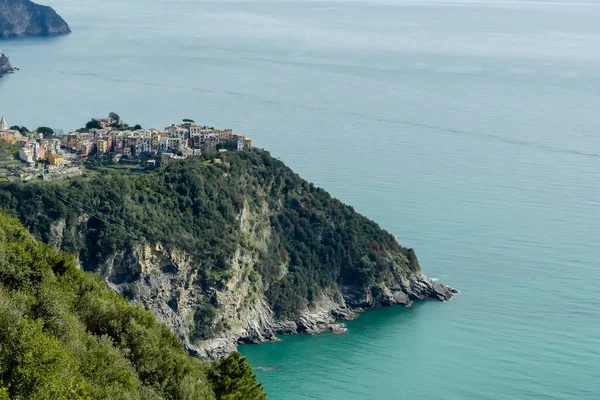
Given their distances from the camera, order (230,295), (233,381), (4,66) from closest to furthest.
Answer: (233,381) → (230,295) → (4,66)

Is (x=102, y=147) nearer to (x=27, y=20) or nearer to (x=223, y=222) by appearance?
(x=223, y=222)

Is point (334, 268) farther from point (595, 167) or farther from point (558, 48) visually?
point (558, 48)

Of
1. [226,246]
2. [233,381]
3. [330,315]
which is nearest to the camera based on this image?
[233,381]

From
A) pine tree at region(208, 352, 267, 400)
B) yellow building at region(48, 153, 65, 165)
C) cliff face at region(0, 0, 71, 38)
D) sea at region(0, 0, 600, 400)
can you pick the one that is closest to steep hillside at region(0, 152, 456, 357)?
sea at region(0, 0, 600, 400)

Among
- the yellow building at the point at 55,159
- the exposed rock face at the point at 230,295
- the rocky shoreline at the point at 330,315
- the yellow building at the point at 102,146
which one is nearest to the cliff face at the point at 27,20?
the yellow building at the point at 102,146

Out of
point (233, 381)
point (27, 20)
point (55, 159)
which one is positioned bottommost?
point (233, 381)

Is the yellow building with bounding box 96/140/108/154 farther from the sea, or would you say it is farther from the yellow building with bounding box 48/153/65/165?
the sea

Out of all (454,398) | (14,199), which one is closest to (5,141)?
(14,199)

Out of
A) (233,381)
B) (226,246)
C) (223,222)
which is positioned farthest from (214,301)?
(233,381)
